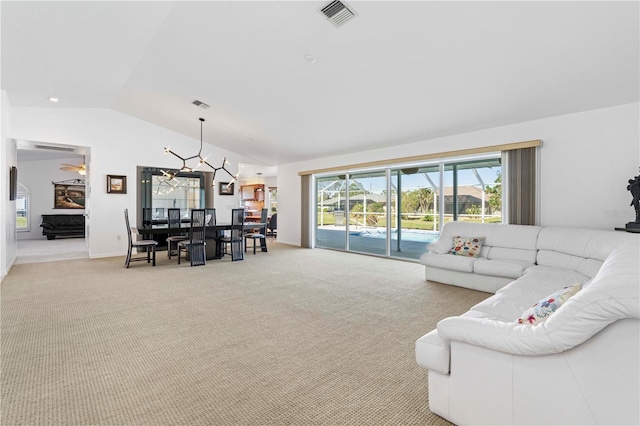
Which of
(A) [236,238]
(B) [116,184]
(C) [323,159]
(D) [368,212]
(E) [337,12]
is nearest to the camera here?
(E) [337,12]

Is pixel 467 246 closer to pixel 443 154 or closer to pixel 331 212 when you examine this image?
pixel 443 154

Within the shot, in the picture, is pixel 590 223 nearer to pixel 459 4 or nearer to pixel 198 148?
pixel 459 4

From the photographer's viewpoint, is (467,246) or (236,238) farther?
(236,238)

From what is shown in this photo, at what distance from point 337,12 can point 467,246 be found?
11.6 ft

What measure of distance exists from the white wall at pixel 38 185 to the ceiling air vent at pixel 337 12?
12118 mm

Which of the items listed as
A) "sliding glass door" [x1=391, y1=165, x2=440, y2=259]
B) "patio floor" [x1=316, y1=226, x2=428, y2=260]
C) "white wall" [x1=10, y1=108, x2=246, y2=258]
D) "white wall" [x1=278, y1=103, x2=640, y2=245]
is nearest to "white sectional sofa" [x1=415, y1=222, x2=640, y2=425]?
"white wall" [x1=278, y1=103, x2=640, y2=245]

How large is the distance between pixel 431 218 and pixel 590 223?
265 centimetres

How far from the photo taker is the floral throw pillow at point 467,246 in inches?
181

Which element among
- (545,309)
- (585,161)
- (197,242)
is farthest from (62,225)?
(585,161)

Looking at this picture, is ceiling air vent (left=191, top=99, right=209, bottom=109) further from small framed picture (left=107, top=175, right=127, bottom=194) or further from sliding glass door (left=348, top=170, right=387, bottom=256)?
sliding glass door (left=348, top=170, right=387, bottom=256)

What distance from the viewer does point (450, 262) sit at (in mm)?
4551

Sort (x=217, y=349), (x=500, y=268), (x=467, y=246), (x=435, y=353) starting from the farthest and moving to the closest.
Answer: (x=467, y=246), (x=500, y=268), (x=217, y=349), (x=435, y=353)

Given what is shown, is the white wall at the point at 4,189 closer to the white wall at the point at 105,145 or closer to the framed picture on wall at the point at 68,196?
the white wall at the point at 105,145

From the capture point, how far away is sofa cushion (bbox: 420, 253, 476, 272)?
4.39 m
